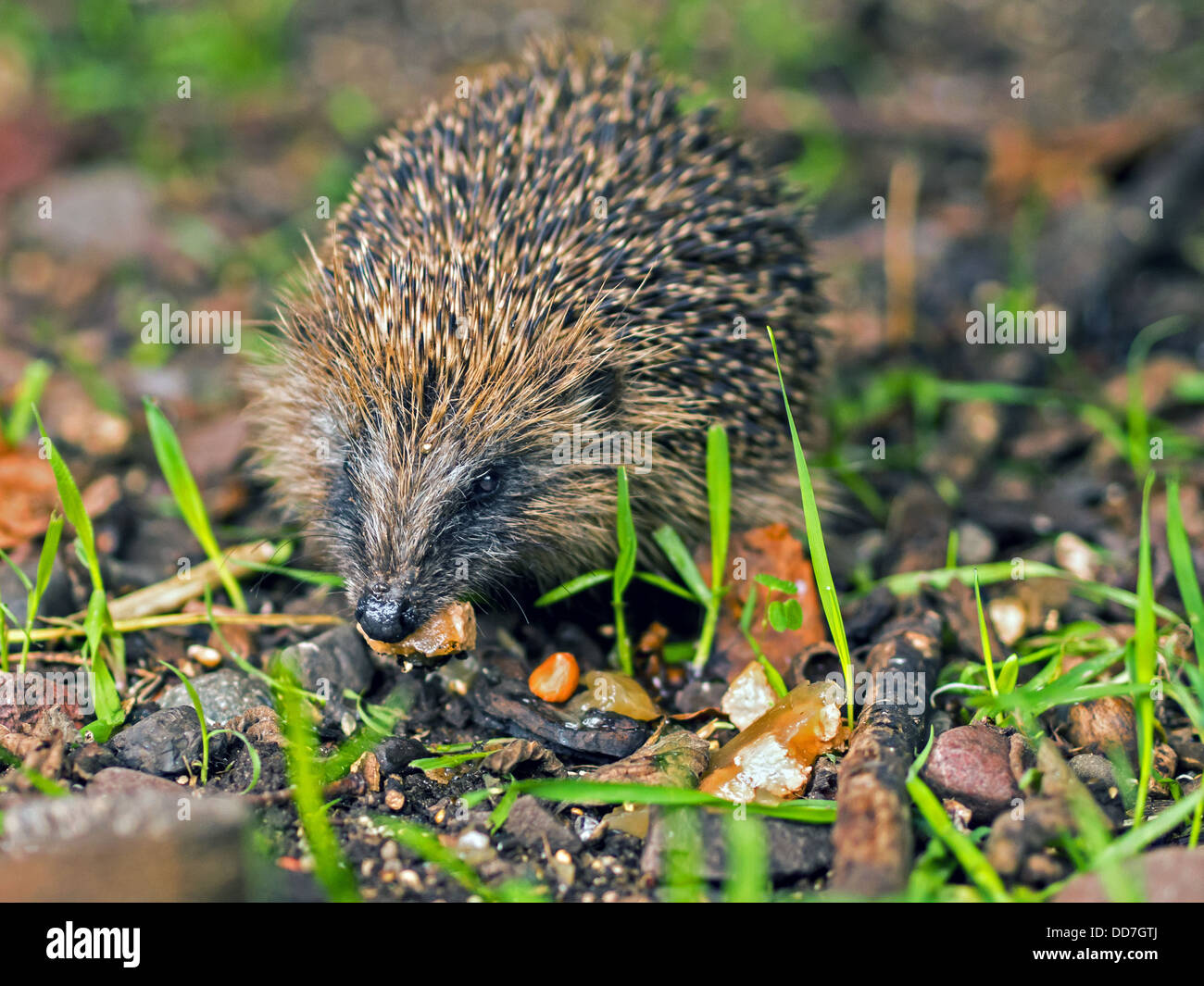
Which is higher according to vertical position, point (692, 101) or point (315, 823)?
point (692, 101)

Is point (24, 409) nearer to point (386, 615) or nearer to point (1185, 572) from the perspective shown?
point (386, 615)

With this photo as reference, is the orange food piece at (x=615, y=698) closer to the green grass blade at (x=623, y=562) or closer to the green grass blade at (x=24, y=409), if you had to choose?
the green grass blade at (x=623, y=562)

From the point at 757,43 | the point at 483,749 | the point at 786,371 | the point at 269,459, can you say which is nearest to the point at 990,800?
the point at 483,749

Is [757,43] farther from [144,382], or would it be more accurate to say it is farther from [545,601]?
[545,601]

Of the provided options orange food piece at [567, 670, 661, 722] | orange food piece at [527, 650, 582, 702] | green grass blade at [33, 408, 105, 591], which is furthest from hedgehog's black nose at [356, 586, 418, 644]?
green grass blade at [33, 408, 105, 591]

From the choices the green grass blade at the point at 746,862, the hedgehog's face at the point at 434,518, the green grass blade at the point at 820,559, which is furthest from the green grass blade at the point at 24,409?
the green grass blade at the point at 746,862

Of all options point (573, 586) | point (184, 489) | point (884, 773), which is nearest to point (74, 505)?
point (184, 489)

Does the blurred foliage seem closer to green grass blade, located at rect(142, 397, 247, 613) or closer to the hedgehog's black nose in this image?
green grass blade, located at rect(142, 397, 247, 613)
